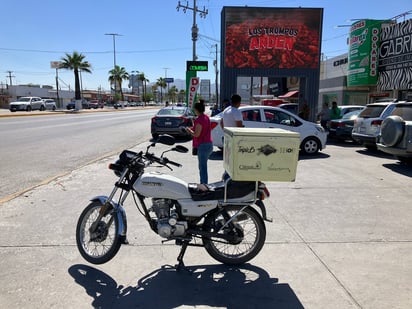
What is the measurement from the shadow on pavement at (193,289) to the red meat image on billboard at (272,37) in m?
17.1

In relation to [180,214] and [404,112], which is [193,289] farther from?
[404,112]

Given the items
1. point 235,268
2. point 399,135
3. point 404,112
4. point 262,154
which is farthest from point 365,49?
point 235,268

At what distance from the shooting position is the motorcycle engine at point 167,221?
12.4ft

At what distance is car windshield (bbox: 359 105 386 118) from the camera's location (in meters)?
12.0

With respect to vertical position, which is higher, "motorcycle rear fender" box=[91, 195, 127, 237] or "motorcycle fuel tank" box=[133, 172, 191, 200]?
"motorcycle fuel tank" box=[133, 172, 191, 200]

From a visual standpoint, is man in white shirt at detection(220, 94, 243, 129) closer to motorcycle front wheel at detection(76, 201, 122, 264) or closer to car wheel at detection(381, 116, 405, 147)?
car wheel at detection(381, 116, 405, 147)

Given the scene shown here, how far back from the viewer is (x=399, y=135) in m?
9.10

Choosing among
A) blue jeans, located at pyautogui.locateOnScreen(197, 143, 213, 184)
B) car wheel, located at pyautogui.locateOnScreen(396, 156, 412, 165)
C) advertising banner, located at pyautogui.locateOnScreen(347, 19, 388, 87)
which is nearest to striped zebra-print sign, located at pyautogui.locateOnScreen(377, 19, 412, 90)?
advertising banner, located at pyautogui.locateOnScreen(347, 19, 388, 87)

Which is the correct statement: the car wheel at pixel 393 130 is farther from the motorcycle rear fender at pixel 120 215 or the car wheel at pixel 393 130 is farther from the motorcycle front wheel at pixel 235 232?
the motorcycle rear fender at pixel 120 215

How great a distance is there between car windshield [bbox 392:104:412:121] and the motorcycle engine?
8159mm

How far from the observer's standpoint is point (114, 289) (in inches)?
138

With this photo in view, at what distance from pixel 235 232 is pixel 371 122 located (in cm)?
964

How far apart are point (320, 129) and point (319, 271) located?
28.9 feet

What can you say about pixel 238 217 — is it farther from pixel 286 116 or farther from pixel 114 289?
pixel 286 116
